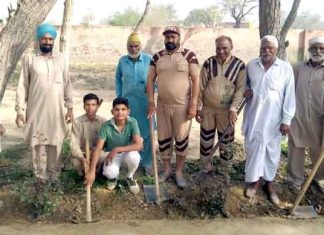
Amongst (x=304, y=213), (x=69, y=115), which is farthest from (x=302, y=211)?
(x=69, y=115)

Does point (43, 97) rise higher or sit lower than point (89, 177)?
higher

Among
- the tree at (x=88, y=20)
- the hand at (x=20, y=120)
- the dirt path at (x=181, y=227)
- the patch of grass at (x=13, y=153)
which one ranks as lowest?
the dirt path at (x=181, y=227)

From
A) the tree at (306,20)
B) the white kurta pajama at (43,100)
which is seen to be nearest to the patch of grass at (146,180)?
the white kurta pajama at (43,100)

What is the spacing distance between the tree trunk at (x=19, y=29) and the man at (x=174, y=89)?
135cm

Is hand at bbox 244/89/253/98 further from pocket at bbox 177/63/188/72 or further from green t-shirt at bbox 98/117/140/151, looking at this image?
green t-shirt at bbox 98/117/140/151

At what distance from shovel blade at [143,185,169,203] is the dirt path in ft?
0.97

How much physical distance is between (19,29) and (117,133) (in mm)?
1546

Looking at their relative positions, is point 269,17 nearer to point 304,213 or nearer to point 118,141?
point 304,213

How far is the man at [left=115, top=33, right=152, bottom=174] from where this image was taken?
5.39 m

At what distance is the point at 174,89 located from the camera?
498cm

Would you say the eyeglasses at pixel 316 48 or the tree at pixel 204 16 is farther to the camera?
the tree at pixel 204 16

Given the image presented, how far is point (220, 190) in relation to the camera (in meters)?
5.03

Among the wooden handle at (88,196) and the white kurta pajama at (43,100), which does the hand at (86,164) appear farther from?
Answer: the white kurta pajama at (43,100)

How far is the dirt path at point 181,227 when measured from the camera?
179 inches
